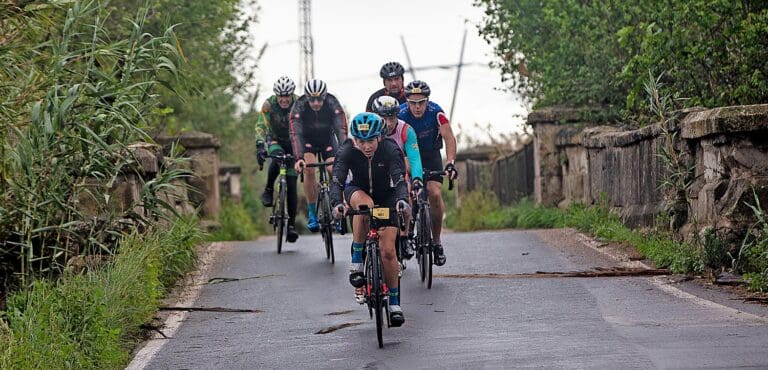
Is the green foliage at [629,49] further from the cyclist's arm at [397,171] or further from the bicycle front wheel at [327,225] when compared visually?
the cyclist's arm at [397,171]

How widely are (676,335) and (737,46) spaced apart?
6685mm

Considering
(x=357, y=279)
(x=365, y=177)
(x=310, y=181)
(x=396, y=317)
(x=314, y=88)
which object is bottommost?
(x=396, y=317)

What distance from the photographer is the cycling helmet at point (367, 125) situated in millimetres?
10852

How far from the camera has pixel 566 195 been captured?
21625mm

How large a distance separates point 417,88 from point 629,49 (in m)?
4.30

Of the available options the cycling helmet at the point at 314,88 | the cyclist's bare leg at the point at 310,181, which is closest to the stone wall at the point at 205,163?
the cyclist's bare leg at the point at 310,181

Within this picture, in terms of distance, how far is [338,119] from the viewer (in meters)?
16.3

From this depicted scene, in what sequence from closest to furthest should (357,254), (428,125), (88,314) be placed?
(88,314) < (357,254) < (428,125)

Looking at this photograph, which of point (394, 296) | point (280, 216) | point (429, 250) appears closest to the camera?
point (394, 296)

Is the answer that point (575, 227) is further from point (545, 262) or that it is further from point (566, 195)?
point (545, 262)

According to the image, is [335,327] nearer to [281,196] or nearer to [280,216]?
[281,196]

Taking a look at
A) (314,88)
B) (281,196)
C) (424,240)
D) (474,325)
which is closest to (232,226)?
(281,196)

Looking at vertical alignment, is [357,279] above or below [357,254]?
below

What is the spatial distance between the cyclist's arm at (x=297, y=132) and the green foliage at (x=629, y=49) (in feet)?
12.1
